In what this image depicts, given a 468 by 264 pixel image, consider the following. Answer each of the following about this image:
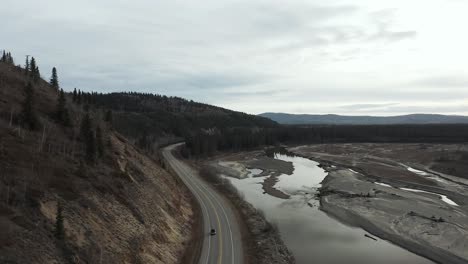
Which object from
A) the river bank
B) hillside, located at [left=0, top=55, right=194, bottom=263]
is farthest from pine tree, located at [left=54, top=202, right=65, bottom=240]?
the river bank

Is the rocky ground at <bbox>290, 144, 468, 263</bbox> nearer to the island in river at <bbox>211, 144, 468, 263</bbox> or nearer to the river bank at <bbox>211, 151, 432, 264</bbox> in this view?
the island in river at <bbox>211, 144, 468, 263</bbox>

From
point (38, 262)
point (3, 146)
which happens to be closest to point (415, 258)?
point (38, 262)

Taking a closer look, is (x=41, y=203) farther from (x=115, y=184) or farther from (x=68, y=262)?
(x=115, y=184)

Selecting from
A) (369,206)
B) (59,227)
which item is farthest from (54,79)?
(369,206)

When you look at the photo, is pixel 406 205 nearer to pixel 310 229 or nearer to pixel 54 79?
pixel 310 229

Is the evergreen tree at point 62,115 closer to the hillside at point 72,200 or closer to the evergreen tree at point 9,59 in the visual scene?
the hillside at point 72,200
